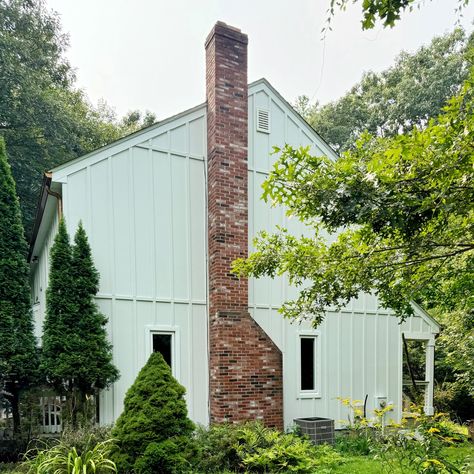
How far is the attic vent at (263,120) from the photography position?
9.57 meters

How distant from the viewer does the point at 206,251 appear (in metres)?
8.78

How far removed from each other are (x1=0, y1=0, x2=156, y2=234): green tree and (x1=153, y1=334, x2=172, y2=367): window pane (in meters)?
11.2

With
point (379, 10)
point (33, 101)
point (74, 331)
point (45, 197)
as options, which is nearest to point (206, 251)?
point (74, 331)

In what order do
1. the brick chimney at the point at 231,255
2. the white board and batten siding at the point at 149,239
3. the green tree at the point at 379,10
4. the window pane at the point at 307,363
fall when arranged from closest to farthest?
the green tree at the point at 379,10
the white board and batten siding at the point at 149,239
the brick chimney at the point at 231,255
the window pane at the point at 307,363

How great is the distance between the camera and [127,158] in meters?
8.22

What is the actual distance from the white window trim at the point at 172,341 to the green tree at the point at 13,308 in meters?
1.95

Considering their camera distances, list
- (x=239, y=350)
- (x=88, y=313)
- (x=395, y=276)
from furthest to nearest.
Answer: (x=239, y=350)
(x=88, y=313)
(x=395, y=276)

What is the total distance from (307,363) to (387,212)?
718 cm

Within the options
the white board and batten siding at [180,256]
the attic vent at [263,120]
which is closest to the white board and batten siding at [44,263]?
the white board and batten siding at [180,256]

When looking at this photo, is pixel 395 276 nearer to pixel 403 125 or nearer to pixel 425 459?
pixel 425 459

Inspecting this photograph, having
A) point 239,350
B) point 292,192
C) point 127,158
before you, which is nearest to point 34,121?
point 127,158

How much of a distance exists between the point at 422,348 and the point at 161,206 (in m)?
11.6

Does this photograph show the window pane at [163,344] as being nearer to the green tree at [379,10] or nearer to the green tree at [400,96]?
the green tree at [379,10]

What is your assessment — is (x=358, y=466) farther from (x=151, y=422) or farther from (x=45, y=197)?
(x=45, y=197)
